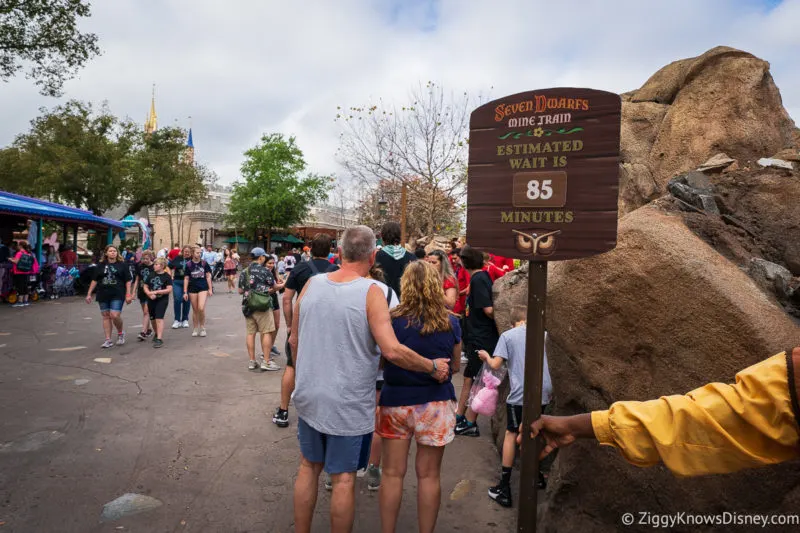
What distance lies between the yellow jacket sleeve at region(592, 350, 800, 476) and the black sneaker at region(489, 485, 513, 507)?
7.46 feet

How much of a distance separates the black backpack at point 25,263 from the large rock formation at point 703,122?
49.9ft

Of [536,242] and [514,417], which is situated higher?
[536,242]

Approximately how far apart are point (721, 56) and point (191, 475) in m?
6.67

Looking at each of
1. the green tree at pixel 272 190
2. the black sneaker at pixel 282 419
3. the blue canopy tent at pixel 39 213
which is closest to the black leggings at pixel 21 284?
the blue canopy tent at pixel 39 213

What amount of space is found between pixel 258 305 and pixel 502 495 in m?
4.31

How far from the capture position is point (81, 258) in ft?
80.8

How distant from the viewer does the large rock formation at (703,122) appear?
4.86m

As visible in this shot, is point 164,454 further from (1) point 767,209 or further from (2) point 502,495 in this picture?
(1) point 767,209

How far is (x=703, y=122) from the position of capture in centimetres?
516

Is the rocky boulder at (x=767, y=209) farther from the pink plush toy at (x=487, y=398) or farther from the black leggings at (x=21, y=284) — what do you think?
the black leggings at (x=21, y=284)

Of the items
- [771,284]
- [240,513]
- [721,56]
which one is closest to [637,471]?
[771,284]

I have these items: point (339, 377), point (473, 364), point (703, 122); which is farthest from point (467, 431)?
point (703, 122)

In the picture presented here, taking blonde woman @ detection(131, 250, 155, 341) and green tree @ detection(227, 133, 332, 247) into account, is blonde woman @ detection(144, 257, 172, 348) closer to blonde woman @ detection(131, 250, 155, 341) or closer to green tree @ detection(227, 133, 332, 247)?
blonde woman @ detection(131, 250, 155, 341)

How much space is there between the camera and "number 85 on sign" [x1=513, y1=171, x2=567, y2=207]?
244 cm
